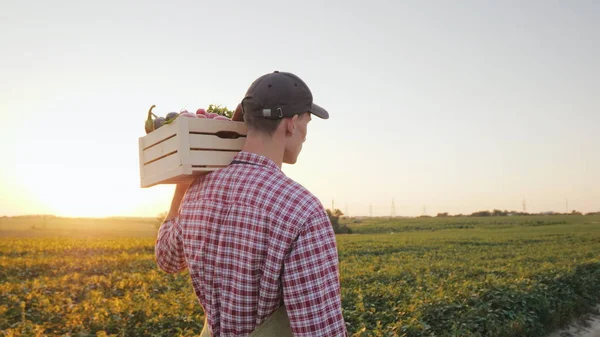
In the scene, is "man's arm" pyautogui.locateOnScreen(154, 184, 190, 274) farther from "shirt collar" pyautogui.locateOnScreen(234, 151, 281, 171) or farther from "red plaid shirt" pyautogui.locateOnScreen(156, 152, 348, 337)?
"shirt collar" pyautogui.locateOnScreen(234, 151, 281, 171)

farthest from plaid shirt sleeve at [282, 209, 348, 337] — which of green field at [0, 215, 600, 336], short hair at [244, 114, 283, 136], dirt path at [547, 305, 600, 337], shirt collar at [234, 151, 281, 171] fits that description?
dirt path at [547, 305, 600, 337]

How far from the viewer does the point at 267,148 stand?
74.7 inches

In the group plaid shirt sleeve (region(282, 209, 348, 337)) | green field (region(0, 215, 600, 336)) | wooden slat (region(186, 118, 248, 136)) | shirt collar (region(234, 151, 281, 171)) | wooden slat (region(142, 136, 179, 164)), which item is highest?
wooden slat (region(186, 118, 248, 136))

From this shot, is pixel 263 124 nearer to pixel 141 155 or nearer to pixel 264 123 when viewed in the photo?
pixel 264 123

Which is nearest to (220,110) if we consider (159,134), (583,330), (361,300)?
(159,134)

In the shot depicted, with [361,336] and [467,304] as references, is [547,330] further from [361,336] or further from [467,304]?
[361,336]

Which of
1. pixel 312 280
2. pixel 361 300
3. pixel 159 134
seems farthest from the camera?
Result: pixel 361 300

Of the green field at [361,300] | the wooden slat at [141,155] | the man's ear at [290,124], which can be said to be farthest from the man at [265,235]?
the green field at [361,300]

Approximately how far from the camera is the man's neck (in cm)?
190

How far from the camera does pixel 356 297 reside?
7000mm

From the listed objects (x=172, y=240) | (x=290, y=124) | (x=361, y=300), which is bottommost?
(x=361, y=300)

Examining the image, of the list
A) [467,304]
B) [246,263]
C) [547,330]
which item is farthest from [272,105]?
[547,330]

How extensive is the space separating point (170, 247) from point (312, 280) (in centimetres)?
79

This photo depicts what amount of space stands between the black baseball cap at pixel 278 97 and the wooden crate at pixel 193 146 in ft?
0.68
